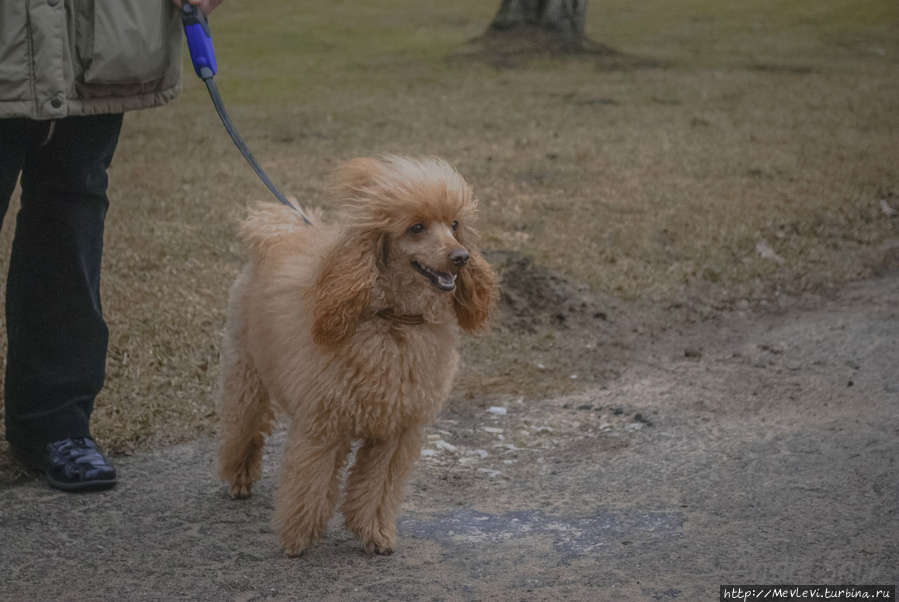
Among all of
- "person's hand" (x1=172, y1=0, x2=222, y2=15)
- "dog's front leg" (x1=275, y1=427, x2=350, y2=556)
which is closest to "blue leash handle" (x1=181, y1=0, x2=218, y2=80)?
"person's hand" (x1=172, y1=0, x2=222, y2=15)

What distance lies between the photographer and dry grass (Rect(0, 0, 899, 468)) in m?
5.44

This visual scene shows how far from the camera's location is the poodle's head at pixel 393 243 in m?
2.77

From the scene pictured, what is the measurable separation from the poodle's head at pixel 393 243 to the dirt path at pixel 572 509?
78 centimetres

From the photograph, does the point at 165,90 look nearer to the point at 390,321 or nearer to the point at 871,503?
the point at 390,321

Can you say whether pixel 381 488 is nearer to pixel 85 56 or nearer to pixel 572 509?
pixel 572 509

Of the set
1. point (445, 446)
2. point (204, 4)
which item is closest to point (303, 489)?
point (445, 446)

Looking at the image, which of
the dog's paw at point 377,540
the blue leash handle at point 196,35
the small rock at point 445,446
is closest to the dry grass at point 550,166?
the small rock at point 445,446

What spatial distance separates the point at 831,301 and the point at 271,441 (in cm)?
352

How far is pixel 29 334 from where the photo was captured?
133 inches

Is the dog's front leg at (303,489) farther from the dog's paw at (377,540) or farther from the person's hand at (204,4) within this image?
the person's hand at (204,4)

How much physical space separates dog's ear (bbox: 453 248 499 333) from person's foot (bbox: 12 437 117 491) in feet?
A: 4.60

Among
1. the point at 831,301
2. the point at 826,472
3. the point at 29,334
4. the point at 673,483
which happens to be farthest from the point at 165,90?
the point at 831,301

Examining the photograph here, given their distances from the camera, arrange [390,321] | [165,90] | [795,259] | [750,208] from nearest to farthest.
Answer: [390,321] → [165,90] → [795,259] → [750,208]

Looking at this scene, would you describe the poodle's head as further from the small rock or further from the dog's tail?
the small rock
